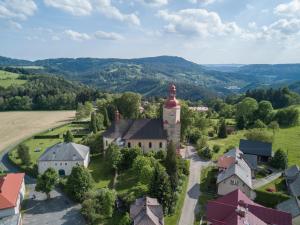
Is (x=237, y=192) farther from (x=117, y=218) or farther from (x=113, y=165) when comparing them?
(x=113, y=165)

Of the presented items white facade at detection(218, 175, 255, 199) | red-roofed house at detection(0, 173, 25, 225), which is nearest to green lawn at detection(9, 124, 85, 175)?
red-roofed house at detection(0, 173, 25, 225)

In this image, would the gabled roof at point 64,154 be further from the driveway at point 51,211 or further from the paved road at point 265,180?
the paved road at point 265,180

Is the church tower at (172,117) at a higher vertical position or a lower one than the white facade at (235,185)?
higher

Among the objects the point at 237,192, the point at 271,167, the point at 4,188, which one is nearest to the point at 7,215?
the point at 4,188

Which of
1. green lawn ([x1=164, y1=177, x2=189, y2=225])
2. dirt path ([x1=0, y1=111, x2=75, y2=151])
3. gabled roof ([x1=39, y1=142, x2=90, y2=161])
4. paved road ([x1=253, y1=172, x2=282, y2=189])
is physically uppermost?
gabled roof ([x1=39, y1=142, x2=90, y2=161])

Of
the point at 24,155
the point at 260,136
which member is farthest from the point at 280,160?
the point at 24,155

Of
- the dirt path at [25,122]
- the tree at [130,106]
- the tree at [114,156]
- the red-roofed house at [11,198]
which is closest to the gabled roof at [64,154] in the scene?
the tree at [114,156]

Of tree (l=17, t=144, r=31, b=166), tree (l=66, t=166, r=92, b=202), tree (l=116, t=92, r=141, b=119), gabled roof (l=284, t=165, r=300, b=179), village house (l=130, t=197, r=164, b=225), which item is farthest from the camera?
tree (l=116, t=92, r=141, b=119)

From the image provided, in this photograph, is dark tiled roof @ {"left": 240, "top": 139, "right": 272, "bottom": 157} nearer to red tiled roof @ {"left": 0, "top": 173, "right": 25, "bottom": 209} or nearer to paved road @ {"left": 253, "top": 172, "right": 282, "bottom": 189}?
paved road @ {"left": 253, "top": 172, "right": 282, "bottom": 189}
